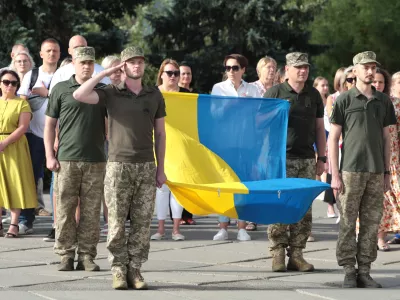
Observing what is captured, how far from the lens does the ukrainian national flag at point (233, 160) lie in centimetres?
1005

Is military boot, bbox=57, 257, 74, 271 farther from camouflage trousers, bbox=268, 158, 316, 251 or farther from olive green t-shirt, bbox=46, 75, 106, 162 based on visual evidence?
camouflage trousers, bbox=268, 158, 316, 251

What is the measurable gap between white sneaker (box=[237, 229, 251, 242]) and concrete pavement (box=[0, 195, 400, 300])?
3.8 inches

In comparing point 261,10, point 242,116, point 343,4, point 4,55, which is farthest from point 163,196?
point 343,4

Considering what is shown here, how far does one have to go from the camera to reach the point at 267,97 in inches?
432

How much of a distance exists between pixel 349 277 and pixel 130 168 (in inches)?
85.2


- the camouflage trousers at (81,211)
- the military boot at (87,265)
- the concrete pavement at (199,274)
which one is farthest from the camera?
the camouflage trousers at (81,211)

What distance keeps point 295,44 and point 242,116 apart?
17932mm

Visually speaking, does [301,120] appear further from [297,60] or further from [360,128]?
[360,128]

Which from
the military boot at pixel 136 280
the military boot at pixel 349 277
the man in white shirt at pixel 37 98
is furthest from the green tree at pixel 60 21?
the military boot at pixel 349 277

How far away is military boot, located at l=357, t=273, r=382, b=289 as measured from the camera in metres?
9.78

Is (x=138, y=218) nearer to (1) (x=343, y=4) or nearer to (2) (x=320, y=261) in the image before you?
(2) (x=320, y=261)

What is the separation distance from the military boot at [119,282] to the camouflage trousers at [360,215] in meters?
1.91

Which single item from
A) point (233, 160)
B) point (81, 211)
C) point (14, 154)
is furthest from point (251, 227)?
point (81, 211)

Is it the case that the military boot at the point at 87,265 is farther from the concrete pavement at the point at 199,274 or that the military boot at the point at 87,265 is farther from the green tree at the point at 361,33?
the green tree at the point at 361,33
